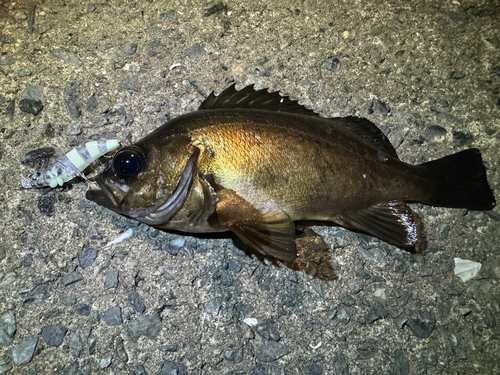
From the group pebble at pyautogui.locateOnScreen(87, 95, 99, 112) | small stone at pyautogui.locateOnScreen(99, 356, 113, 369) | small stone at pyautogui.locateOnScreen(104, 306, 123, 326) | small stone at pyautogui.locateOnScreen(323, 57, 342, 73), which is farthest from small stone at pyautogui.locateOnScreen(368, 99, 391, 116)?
small stone at pyautogui.locateOnScreen(99, 356, 113, 369)

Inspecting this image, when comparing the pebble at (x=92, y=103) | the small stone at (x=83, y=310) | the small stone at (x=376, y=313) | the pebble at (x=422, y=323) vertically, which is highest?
the pebble at (x=92, y=103)

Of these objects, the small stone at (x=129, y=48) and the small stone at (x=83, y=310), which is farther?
the small stone at (x=129, y=48)

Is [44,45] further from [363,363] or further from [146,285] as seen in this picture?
[363,363]

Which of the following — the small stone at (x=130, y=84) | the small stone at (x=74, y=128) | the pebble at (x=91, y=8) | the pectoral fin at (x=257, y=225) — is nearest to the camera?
the pectoral fin at (x=257, y=225)

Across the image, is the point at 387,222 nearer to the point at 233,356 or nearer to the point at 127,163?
the point at 233,356

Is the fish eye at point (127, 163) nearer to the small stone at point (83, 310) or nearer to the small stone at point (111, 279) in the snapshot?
the small stone at point (111, 279)

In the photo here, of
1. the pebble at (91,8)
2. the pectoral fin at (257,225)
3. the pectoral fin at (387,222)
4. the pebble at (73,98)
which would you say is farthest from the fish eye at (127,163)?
the pebble at (91,8)

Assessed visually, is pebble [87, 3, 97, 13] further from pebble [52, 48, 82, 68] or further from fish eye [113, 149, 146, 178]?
fish eye [113, 149, 146, 178]
